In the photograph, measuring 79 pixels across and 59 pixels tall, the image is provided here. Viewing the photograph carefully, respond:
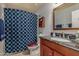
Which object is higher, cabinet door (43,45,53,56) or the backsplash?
the backsplash

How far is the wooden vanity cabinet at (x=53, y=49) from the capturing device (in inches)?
46.1

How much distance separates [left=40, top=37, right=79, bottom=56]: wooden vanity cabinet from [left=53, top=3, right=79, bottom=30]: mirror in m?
0.22

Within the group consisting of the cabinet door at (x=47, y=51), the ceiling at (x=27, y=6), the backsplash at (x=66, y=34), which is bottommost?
the cabinet door at (x=47, y=51)

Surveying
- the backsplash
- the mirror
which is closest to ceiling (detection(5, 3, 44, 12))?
the mirror

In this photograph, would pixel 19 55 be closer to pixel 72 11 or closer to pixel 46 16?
pixel 46 16

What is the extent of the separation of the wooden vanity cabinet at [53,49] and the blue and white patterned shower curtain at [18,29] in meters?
0.14

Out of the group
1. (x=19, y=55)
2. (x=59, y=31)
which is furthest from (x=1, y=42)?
(x=59, y=31)

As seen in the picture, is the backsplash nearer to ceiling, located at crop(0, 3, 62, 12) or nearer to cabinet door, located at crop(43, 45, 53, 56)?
cabinet door, located at crop(43, 45, 53, 56)

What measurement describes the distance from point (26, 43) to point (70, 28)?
581mm

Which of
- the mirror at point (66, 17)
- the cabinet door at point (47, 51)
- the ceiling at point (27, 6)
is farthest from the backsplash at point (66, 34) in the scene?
the ceiling at point (27, 6)

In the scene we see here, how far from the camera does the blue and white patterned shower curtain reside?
1.35 meters

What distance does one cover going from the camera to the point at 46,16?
4.84 ft

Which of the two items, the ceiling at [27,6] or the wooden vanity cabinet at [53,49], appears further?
the ceiling at [27,6]

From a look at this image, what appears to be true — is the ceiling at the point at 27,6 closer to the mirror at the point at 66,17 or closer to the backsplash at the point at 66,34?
the mirror at the point at 66,17
